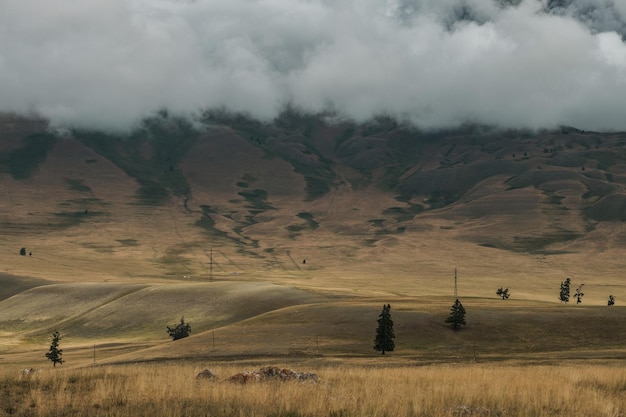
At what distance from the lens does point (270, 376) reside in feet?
73.9

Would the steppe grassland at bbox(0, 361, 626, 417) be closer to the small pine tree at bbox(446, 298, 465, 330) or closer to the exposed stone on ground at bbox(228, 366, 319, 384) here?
the exposed stone on ground at bbox(228, 366, 319, 384)

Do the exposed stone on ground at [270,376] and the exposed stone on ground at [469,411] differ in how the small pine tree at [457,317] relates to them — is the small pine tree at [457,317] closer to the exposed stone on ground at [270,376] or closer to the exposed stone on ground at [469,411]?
the exposed stone on ground at [270,376]

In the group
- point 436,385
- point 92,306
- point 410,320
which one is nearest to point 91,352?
point 410,320

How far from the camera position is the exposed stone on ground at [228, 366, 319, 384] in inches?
842

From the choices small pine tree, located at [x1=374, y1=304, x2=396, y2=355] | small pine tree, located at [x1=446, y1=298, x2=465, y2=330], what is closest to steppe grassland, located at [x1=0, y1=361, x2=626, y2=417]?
small pine tree, located at [x1=374, y1=304, x2=396, y2=355]

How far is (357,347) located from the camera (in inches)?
2756

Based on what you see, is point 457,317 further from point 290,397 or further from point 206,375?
point 290,397

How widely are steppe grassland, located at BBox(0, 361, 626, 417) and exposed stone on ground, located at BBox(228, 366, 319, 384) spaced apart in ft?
3.95

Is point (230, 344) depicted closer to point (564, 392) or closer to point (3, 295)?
point (564, 392)

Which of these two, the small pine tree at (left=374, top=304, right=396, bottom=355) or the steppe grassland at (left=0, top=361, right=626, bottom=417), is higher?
the steppe grassland at (left=0, top=361, right=626, bottom=417)

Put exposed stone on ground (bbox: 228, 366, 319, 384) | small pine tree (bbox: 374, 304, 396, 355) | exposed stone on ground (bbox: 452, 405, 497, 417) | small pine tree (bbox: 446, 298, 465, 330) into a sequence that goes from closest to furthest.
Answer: exposed stone on ground (bbox: 452, 405, 497, 417) → exposed stone on ground (bbox: 228, 366, 319, 384) → small pine tree (bbox: 374, 304, 396, 355) → small pine tree (bbox: 446, 298, 465, 330)

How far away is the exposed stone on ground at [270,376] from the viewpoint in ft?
70.1

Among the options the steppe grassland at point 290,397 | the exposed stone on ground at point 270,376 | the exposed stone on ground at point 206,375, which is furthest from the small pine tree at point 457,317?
the exposed stone on ground at point 206,375

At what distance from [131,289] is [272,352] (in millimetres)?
95203
